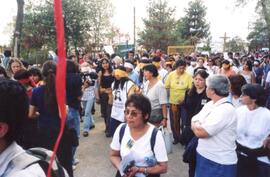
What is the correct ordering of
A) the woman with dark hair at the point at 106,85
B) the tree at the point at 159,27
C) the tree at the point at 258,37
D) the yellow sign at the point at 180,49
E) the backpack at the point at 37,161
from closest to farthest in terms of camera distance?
1. the backpack at the point at 37,161
2. the woman with dark hair at the point at 106,85
3. the yellow sign at the point at 180,49
4. the tree at the point at 159,27
5. the tree at the point at 258,37

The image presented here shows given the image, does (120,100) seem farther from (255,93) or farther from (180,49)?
(180,49)

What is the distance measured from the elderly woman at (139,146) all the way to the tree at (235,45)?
54.0 m

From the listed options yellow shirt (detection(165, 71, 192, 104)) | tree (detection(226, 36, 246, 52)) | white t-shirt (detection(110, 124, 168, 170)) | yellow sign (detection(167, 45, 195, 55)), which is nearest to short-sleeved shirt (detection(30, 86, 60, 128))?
white t-shirt (detection(110, 124, 168, 170))

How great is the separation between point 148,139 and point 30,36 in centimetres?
1732

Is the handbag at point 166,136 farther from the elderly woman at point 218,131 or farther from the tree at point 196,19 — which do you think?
the tree at point 196,19

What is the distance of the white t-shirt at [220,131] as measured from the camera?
3.50 m

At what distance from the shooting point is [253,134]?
3953 millimetres

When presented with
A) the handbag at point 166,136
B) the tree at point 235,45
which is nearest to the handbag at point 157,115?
the handbag at point 166,136

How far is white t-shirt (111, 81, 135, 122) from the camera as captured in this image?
236 inches

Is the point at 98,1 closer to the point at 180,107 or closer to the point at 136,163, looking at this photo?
the point at 180,107

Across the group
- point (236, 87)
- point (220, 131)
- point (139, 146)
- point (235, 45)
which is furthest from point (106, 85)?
point (235, 45)

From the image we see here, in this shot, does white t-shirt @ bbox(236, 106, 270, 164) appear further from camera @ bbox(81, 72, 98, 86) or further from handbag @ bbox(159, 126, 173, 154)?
camera @ bbox(81, 72, 98, 86)

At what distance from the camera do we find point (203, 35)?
5416cm

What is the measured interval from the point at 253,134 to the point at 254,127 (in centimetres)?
7
